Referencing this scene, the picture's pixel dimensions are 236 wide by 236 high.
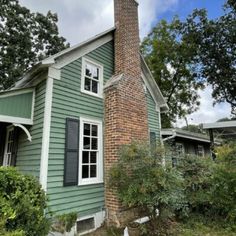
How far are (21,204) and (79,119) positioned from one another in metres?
3.03

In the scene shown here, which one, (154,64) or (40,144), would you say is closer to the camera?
(40,144)

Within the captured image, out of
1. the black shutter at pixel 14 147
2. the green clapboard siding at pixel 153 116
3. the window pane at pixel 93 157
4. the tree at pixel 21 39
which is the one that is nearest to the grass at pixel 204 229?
the window pane at pixel 93 157

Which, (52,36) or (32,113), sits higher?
(52,36)

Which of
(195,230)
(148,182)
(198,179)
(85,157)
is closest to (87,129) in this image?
(85,157)

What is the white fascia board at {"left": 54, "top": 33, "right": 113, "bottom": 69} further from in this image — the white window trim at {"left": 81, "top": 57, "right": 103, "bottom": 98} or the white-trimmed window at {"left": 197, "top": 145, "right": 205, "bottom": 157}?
the white-trimmed window at {"left": 197, "top": 145, "right": 205, "bottom": 157}

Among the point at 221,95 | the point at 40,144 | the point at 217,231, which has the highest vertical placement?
the point at 221,95

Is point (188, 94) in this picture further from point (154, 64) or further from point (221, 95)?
point (154, 64)

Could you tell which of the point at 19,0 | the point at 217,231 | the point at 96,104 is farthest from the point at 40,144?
the point at 19,0

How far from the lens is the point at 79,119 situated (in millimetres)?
5973

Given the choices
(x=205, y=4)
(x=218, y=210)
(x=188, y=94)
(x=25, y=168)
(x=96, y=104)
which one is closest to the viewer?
(x=25, y=168)

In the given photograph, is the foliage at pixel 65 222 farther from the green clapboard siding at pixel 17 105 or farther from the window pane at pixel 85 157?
the green clapboard siding at pixel 17 105

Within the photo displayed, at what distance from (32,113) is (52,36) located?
16.3m

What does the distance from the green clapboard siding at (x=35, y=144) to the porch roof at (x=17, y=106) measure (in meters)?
0.17

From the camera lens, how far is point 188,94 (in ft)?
63.4
